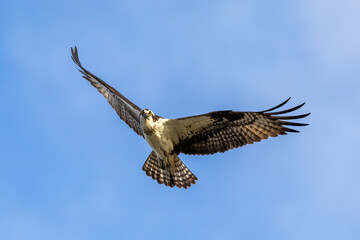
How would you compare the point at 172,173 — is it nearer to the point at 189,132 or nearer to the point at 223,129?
the point at 189,132

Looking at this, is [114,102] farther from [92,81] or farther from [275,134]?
[275,134]

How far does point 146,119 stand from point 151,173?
222cm

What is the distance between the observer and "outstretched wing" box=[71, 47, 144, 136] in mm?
13137

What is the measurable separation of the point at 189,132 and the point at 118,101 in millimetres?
2166

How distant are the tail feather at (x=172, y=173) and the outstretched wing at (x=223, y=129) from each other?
1.79 feet

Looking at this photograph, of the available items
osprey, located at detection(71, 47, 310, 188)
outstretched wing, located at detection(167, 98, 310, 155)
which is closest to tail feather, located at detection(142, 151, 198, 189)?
osprey, located at detection(71, 47, 310, 188)

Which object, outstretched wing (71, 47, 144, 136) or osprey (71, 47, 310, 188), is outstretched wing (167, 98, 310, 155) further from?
outstretched wing (71, 47, 144, 136)

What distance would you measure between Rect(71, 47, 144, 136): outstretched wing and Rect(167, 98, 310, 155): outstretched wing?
1.17 metres

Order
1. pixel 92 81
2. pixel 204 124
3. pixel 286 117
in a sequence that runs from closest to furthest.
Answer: pixel 286 117, pixel 204 124, pixel 92 81

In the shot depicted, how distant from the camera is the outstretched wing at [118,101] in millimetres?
13137

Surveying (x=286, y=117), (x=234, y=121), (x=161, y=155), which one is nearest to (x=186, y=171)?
(x=161, y=155)

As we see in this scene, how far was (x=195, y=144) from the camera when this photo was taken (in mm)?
12719

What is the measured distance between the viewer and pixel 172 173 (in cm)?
1333

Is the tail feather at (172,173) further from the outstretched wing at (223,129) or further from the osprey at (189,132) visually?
the outstretched wing at (223,129)
